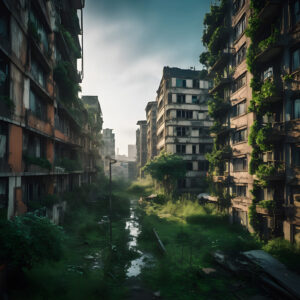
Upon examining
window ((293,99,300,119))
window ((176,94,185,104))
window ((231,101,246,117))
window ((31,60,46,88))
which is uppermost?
window ((176,94,185,104))

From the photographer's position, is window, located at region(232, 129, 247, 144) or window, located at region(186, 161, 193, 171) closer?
window, located at region(232, 129, 247, 144)

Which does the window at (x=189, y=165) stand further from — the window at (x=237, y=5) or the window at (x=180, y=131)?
the window at (x=237, y=5)

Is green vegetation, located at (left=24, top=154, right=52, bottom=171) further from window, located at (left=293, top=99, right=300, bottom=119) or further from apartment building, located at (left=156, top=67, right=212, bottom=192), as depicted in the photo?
apartment building, located at (left=156, top=67, right=212, bottom=192)

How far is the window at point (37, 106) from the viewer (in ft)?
48.8

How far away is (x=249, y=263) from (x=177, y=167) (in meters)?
19.6

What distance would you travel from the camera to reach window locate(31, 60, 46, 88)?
1499 cm

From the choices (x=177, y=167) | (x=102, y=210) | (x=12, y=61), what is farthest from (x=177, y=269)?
(x=177, y=167)

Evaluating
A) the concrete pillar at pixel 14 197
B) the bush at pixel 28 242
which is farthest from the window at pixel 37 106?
the bush at pixel 28 242

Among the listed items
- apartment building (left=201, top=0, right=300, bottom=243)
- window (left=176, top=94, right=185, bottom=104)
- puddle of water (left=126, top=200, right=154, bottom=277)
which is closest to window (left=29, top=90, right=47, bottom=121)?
puddle of water (left=126, top=200, right=154, bottom=277)

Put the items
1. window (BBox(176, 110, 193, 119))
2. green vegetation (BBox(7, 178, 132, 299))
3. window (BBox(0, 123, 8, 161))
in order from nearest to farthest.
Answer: green vegetation (BBox(7, 178, 132, 299))
window (BBox(0, 123, 8, 161))
window (BBox(176, 110, 193, 119))

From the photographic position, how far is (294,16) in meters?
14.0

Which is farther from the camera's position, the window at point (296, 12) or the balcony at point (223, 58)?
the balcony at point (223, 58)

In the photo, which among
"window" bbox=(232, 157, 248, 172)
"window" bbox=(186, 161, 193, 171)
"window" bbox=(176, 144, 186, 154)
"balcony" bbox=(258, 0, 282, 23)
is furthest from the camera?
"window" bbox=(176, 144, 186, 154)

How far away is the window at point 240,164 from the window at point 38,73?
1865cm
